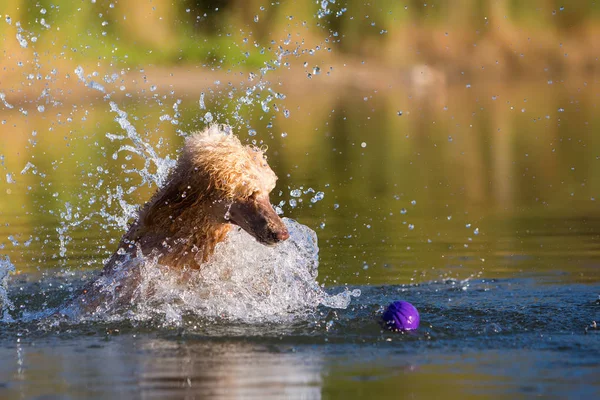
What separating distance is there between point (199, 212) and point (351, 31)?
4137 cm

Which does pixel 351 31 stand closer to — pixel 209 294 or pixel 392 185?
pixel 392 185

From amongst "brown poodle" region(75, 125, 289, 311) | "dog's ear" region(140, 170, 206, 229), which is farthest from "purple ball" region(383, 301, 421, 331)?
"dog's ear" region(140, 170, 206, 229)

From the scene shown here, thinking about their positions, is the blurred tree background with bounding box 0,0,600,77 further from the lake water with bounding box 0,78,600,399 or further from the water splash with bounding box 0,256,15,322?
the water splash with bounding box 0,256,15,322

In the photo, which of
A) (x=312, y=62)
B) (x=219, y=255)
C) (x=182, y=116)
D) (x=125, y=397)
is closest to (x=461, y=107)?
(x=182, y=116)

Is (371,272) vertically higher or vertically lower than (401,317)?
higher

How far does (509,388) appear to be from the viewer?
6215mm

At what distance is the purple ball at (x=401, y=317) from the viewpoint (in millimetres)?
7754

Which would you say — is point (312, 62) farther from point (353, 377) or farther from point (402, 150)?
point (353, 377)

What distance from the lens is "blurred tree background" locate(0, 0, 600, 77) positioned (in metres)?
46.1

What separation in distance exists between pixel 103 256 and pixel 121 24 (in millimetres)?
38435

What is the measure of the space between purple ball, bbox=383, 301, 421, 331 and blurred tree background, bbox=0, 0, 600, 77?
37.4 metres

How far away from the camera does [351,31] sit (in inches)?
1917

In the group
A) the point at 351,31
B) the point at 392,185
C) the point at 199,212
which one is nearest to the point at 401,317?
the point at 199,212

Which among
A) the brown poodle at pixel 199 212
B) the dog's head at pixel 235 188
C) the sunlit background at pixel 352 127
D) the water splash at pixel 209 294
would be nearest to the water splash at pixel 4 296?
the water splash at pixel 209 294
